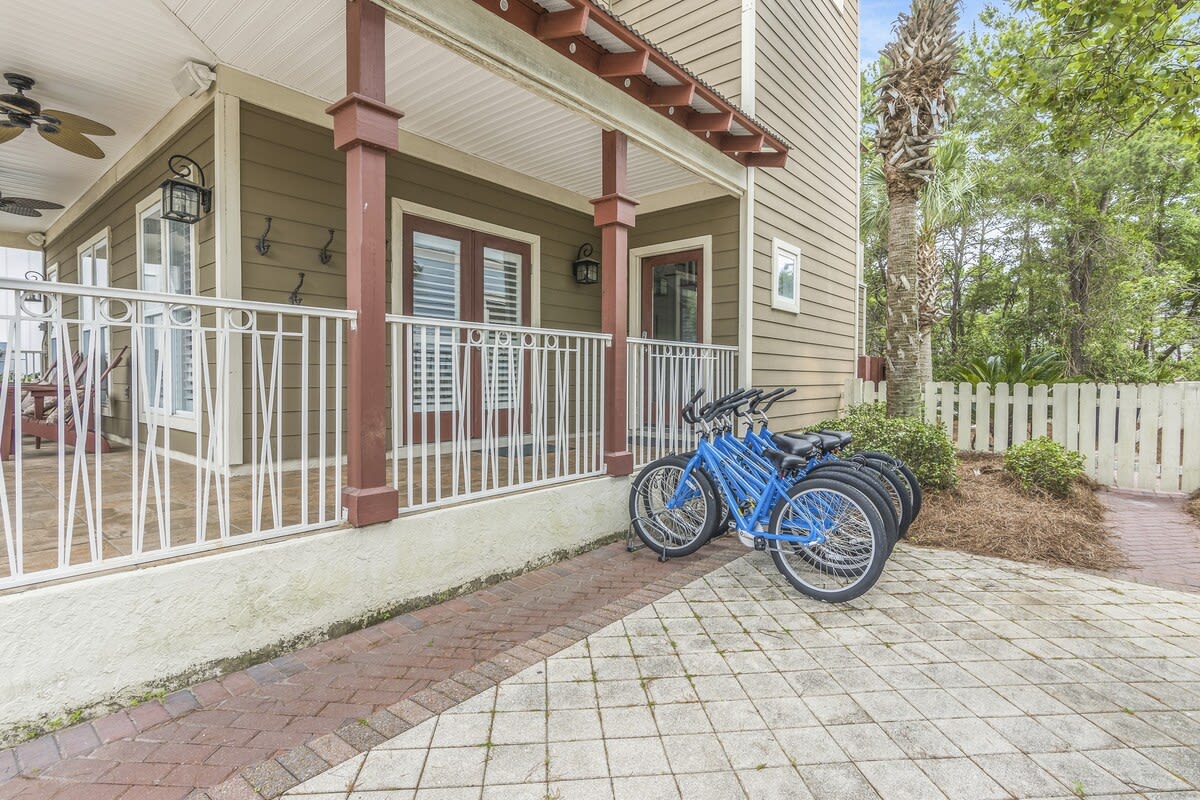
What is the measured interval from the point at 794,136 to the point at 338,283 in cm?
506

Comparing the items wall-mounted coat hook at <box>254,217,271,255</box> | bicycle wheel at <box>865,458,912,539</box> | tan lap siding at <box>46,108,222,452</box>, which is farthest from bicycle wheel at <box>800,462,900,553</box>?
tan lap siding at <box>46,108,222,452</box>

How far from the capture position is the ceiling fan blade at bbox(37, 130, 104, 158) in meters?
4.22

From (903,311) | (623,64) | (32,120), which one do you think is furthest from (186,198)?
(903,311)

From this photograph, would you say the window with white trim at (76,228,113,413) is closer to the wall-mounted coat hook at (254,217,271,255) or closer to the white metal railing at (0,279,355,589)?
the white metal railing at (0,279,355,589)

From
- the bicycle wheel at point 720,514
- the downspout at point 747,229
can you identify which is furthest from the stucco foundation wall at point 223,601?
the downspout at point 747,229

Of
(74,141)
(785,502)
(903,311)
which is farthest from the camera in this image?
(903,311)

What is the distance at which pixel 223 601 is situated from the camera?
2236 millimetres

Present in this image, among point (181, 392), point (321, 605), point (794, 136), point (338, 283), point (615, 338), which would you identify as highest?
point (794, 136)

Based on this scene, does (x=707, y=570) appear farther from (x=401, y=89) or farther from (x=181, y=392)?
(x=181, y=392)

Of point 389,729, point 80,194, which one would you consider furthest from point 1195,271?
point 80,194

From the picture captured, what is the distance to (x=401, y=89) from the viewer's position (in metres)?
3.96

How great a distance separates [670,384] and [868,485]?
2069mm

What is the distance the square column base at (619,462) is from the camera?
4.11 metres

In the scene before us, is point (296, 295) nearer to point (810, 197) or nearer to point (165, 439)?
point (165, 439)
